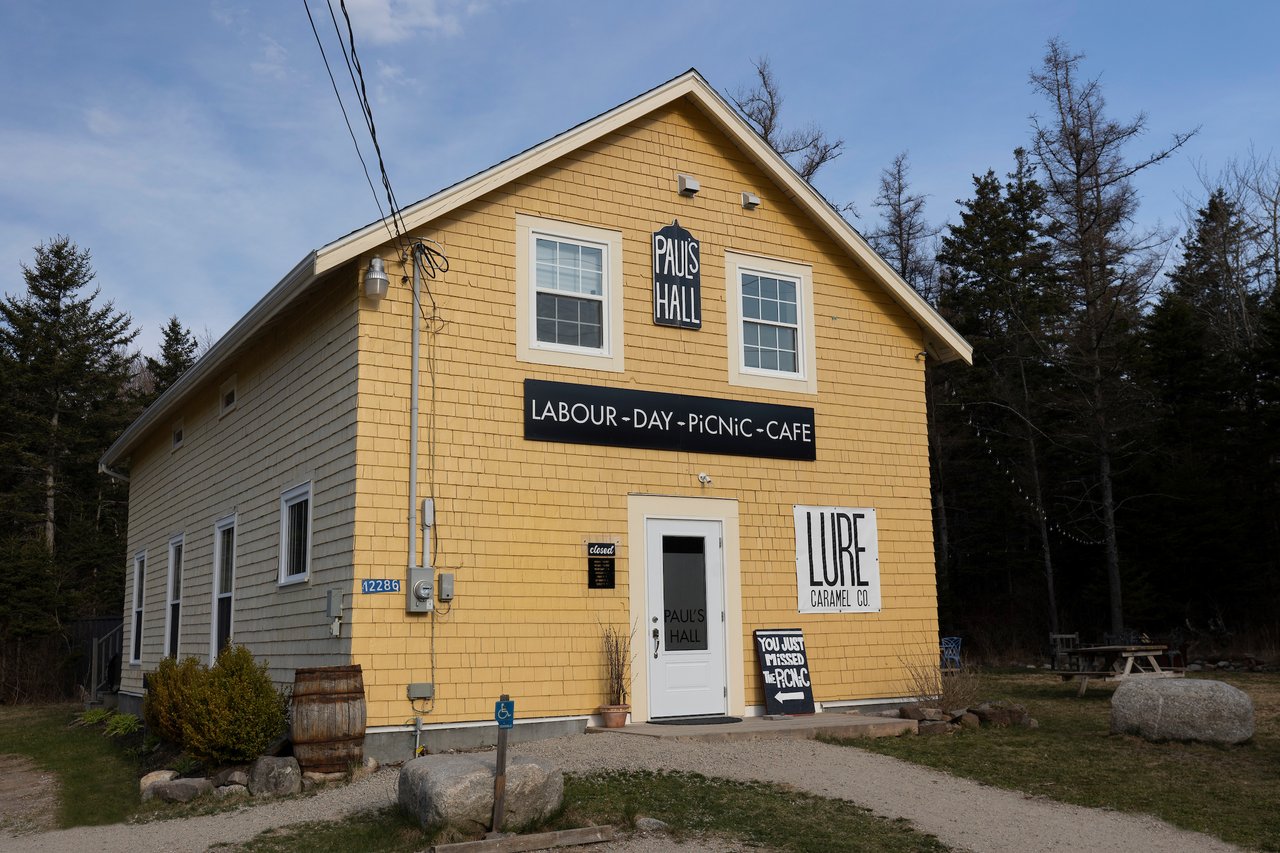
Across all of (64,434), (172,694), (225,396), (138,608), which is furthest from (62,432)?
(172,694)

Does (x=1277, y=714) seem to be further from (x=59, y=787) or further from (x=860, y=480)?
(x=59, y=787)

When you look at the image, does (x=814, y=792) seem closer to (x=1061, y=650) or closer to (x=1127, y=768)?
(x=1127, y=768)

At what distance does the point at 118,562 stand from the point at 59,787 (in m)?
25.5

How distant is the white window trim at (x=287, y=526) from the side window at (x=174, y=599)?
211 inches

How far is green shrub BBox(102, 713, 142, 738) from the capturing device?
660 inches

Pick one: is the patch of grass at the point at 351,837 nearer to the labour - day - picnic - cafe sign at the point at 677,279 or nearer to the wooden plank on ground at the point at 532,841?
the wooden plank on ground at the point at 532,841

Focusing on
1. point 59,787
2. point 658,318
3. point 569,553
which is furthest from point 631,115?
point 59,787

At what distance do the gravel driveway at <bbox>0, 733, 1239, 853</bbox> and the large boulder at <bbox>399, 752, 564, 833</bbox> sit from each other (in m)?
0.69

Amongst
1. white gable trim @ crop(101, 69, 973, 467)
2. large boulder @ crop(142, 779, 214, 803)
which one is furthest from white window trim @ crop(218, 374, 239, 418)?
large boulder @ crop(142, 779, 214, 803)

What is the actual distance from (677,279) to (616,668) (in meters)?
4.68

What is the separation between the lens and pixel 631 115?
13438 millimetres

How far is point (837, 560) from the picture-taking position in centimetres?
1409

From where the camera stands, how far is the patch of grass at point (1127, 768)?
28.7 feet

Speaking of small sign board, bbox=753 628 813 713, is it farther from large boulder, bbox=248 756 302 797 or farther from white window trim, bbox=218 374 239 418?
white window trim, bbox=218 374 239 418
